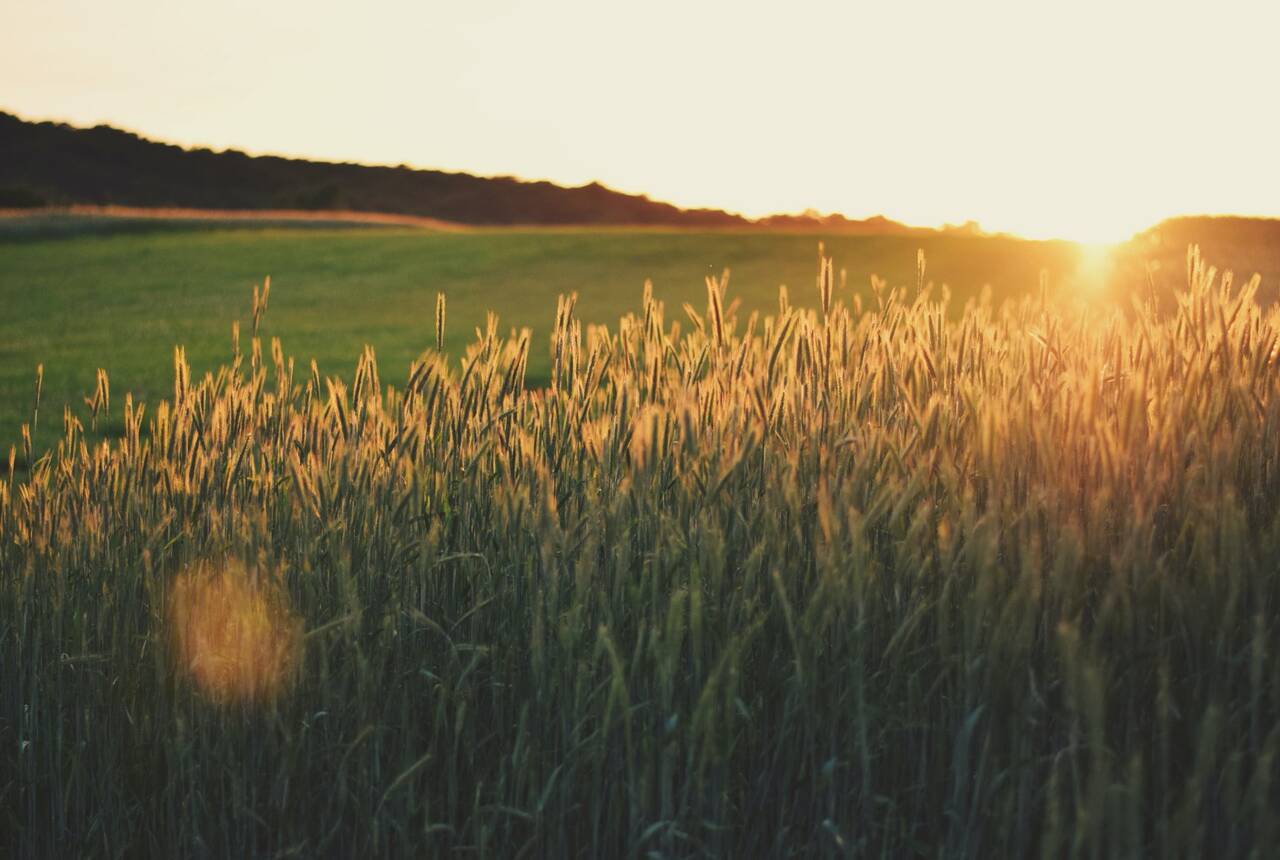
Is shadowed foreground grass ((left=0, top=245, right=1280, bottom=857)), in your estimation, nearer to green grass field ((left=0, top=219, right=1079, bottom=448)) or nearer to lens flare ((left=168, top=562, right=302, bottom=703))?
lens flare ((left=168, top=562, right=302, bottom=703))

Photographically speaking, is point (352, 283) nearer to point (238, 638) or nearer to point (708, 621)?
point (238, 638)

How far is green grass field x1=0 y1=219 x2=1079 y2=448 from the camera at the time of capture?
13656 millimetres

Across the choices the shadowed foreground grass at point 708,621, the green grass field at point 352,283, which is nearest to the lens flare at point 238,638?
the shadowed foreground grass at point 708,621

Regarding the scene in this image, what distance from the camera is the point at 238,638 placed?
2.41 metres

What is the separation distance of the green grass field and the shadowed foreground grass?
739cm

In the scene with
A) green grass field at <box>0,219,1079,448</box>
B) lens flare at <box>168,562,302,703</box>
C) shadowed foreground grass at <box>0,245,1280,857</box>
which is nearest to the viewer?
shadowed foreground grass at <box>0,245,1280,857</box>

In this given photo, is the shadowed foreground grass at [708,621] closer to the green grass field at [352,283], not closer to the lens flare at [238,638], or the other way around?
the lens flare at [238,638]

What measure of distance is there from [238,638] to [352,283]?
1978cm

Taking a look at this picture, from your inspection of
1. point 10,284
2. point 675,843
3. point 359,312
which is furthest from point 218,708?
point 10,284

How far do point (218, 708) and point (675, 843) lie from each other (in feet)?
3.29

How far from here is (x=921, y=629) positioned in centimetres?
226

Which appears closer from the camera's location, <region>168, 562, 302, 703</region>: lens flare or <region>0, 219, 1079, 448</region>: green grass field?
<region>168, 562, 302, 703</region>: lens flare

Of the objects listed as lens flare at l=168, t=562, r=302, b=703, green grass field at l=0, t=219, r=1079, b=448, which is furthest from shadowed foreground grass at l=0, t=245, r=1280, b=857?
green grass field at l=0, t=219, r=1079, b=448

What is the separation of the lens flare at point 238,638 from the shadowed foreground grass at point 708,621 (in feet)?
0.04
